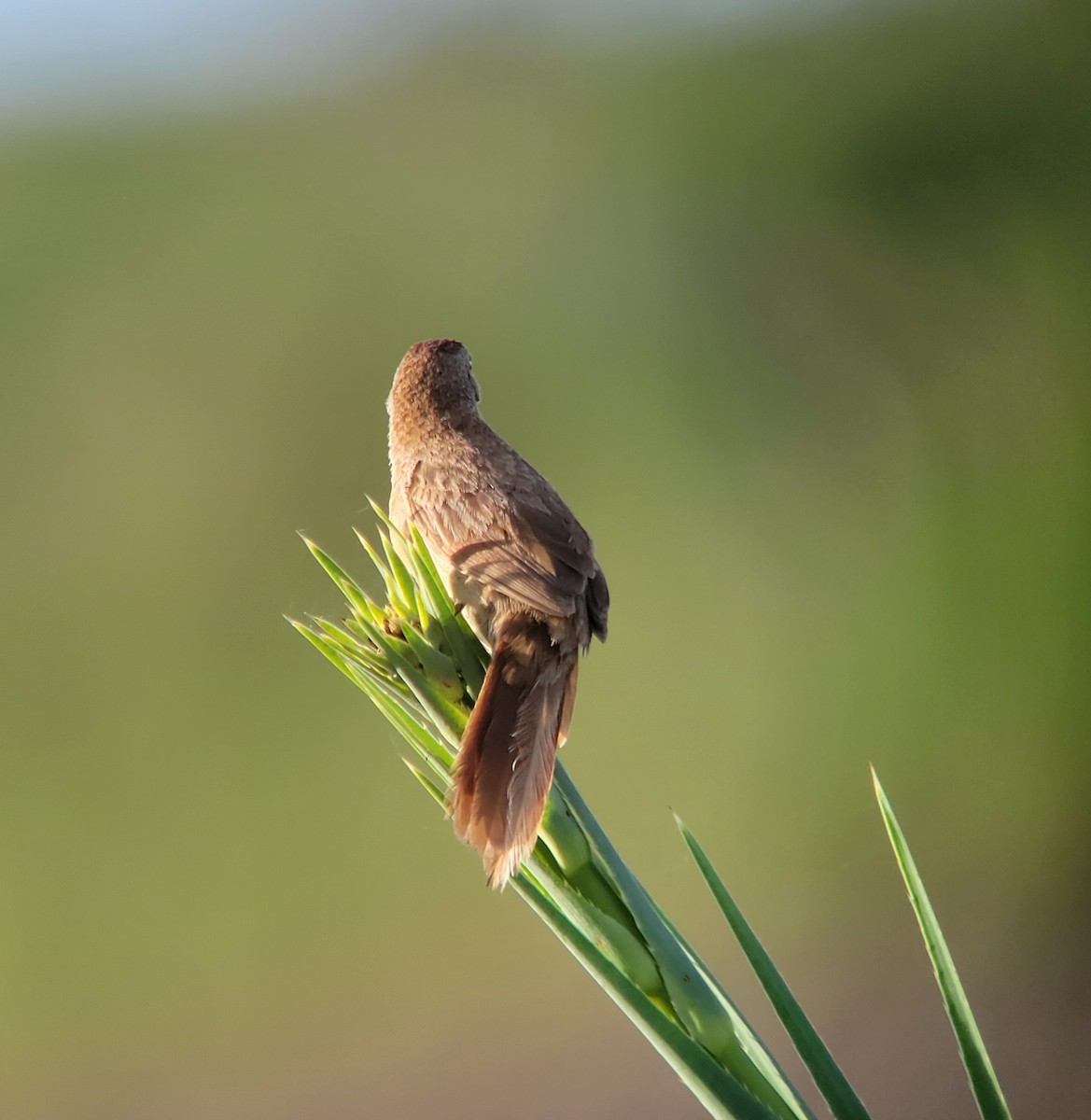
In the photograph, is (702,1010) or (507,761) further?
(507,761)

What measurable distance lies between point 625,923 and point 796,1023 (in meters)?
0.18

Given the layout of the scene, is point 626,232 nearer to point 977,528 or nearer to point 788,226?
point 788,226

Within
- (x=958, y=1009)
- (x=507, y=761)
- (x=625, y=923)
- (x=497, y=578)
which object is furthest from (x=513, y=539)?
(x=958, y=1009)

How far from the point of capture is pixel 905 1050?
5445mm

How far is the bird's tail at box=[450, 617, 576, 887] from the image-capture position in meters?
1.08

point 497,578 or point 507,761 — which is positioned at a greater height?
point 497,578

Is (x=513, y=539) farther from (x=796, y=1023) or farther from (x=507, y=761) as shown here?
(x=796, y=1023)

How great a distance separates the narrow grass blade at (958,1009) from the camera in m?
0.90

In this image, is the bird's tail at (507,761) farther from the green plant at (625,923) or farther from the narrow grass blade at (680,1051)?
the narrow grass blade at (680,1051)

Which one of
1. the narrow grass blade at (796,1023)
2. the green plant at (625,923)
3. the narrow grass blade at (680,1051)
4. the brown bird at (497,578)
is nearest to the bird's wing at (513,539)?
the brown bird at (497,578)

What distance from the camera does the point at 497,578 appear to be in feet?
5.52

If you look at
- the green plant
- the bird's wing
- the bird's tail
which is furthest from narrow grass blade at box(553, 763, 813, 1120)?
the bird's wing

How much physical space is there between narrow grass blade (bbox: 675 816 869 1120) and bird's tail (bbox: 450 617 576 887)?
0.15 metres

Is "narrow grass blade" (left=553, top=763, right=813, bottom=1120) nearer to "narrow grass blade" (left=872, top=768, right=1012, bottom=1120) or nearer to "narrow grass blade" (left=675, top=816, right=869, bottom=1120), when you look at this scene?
"narrow grass blade" (left=675, top=816, right=869, bottom=1120)
